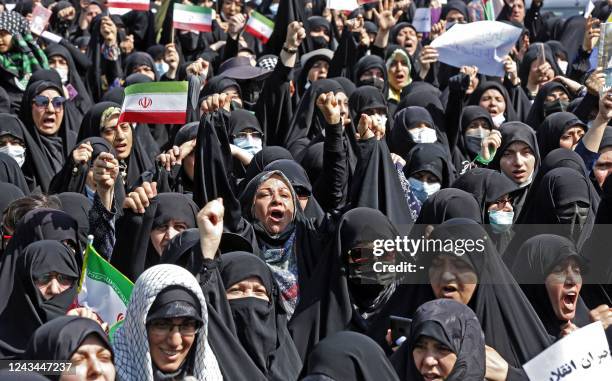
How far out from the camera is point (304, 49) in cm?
1073

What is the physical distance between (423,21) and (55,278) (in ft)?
21.3

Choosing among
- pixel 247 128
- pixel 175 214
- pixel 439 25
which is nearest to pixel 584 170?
pixel 247 128

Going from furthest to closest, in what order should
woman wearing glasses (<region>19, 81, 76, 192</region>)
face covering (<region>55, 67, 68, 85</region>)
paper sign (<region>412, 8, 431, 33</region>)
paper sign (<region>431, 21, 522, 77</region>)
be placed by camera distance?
paper sign (<region>412, 8, 431, 33</region>)
face covering (<region>55, 67, 68, 85</region>)
paper sign (<region>431, 21, 522, 77</region>)
woman wearing glasses (<region>19, 81, 76, 192</region>)

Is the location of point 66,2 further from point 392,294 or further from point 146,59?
point 392,294

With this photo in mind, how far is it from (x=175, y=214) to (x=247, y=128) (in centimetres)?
184

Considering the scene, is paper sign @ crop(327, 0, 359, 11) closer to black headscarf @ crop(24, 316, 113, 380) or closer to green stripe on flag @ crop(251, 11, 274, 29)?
green stripe on flag @ crop(251, 11, 274, 29)

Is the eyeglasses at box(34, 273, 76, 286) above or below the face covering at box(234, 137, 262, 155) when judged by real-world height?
above

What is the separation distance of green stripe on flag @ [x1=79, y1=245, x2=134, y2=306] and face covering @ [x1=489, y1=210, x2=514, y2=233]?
6.64ft

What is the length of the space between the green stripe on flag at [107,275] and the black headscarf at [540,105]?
13.8 feet

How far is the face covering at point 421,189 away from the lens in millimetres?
6973

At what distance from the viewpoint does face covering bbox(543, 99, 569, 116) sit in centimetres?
897

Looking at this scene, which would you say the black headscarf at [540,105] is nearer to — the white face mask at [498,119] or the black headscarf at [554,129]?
the white face mask at [498,119]

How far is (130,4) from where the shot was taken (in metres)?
11.1

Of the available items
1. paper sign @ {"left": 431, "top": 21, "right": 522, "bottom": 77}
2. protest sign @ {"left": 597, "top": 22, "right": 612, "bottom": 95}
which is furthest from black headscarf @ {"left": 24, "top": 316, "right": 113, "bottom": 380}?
paper sign @ {"left": 431, "top": 21, "right": 522, "bottom": 77}
